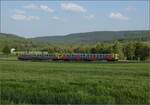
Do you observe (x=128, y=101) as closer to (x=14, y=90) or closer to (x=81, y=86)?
(x=81, y=86)

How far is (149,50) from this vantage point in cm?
9981

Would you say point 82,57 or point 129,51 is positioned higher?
point 129,51

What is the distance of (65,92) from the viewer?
17.8 meters

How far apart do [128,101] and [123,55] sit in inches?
3784

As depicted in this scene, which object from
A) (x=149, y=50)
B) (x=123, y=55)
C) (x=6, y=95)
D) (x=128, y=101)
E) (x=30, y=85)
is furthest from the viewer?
(x=123, y=55)

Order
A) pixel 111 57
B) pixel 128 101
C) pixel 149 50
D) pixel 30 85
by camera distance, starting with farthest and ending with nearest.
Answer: pixel 149 50 → pixel 111 57 → pixel 30 85 → pixel 128 101

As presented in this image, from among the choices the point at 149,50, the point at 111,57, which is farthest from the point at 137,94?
the point at 149,50

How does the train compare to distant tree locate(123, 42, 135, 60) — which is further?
distant tree locate(123, 42, 135, 60)

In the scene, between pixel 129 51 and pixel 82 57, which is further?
pixel 129 51

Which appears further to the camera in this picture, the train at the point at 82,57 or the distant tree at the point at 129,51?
the distant tree at the point at 129,51

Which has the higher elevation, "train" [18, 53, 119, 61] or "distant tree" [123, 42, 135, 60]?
"distant tree" [123, 42, 135, 60]

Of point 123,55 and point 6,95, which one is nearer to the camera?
point 6,95

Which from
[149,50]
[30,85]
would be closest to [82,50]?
[149,50]

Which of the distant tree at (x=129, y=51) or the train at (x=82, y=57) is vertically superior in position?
the distant tree at (x=129, y=51)
